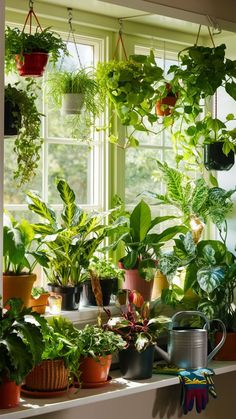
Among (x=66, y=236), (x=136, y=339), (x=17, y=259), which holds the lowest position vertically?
(x=136, y=339)

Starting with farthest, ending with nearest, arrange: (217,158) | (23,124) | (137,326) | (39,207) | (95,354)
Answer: (217,158), (39,207), (137,326), (23,124), (95,354)

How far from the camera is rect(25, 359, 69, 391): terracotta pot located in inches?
144

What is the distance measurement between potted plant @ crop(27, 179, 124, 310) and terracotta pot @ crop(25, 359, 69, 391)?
0.61 metres

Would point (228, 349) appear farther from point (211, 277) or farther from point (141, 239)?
point (141, 239)

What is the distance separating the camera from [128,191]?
487 cm

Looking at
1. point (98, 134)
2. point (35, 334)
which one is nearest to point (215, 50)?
point (98, 134)

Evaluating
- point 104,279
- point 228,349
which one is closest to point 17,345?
point 104,279

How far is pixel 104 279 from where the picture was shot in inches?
172

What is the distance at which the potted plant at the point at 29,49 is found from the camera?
3883 millimetres

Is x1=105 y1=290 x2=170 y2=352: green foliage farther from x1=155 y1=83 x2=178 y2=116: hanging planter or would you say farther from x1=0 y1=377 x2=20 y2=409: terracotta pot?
x1=155 y1=83 x2=178 y2=116: hanging planter

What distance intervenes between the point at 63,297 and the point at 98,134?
37.6 inches

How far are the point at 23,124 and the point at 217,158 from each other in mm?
1189

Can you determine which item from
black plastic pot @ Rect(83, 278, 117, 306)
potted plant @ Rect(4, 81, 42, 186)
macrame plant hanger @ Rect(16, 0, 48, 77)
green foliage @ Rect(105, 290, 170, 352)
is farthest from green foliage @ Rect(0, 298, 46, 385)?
macrame plant hanger @ Rect(16, 0, 48, 77)

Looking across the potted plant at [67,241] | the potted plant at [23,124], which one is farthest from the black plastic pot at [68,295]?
the potted plant at [23,124]
